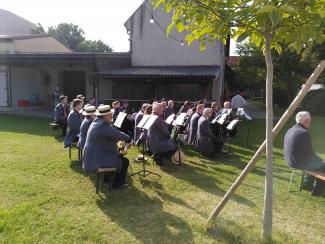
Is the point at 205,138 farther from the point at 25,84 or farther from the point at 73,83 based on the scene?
the point at 25,84

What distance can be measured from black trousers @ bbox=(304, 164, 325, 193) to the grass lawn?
25 cm

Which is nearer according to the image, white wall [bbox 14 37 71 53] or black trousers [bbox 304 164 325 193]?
black trousers [bbox 304 164 325 193]

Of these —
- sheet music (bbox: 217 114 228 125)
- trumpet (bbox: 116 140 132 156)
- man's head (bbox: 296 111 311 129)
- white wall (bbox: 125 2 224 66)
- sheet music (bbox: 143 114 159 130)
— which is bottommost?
trumpet (bbox: 116 140 132 156)

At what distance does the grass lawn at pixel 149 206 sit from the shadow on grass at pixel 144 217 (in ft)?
0.05

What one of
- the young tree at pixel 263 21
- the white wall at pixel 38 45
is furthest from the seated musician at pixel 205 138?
the white wall at pixel 38 45

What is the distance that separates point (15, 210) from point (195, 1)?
169 inches

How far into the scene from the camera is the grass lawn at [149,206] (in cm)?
472

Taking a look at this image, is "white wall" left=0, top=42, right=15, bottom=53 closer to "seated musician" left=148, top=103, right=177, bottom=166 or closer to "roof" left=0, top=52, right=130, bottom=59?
"roof" left=0, top=52, right=130, bottom=59

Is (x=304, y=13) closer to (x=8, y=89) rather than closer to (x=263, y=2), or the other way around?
(x=263, y=2)

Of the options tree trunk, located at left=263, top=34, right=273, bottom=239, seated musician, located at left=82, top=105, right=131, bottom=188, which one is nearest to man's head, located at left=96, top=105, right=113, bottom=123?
seated musician, located at left=82, top=105, right=131, bottom=188

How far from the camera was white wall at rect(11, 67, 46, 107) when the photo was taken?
21.2 m

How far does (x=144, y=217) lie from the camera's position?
5.32 metres

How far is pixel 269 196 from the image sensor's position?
4445 millimetres

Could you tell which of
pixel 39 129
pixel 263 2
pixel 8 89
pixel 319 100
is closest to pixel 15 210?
pixel 263 2
